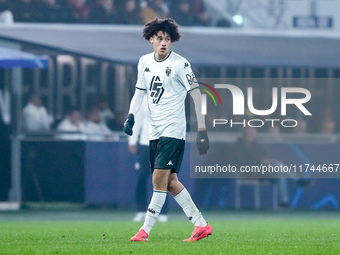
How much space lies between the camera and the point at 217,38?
16.4m

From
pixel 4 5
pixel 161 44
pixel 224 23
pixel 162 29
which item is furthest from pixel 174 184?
pixel 4 5

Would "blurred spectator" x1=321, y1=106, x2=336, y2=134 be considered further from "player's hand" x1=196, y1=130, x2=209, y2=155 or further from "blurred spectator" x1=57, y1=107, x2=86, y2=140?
"player's hand" x1=196, y1=130, x2=209, y2=155

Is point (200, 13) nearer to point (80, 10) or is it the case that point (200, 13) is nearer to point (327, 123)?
point (80, 10)

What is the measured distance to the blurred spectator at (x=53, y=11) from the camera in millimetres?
18000

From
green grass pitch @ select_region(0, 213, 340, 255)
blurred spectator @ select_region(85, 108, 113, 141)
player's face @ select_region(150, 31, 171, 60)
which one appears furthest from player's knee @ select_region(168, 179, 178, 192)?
blurred spectator @ select_region(85, 108, 113, 141)

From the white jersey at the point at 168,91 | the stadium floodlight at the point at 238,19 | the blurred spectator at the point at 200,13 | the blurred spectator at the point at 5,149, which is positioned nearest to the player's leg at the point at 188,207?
the white jersey at the point at 168,91

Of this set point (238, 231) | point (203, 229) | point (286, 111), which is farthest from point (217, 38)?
point (203, 229)

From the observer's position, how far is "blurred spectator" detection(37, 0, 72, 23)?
59.1ft

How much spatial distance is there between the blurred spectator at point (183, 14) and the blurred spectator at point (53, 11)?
2104 millimetres

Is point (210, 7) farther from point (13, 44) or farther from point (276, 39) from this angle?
point (13, 44)

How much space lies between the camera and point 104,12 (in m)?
18.9

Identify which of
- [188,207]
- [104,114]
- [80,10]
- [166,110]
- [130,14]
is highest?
[80,10]

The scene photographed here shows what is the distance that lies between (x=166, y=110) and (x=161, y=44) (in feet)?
2.05

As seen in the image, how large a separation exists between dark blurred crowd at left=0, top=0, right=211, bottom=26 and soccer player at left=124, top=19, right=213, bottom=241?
9.10m
